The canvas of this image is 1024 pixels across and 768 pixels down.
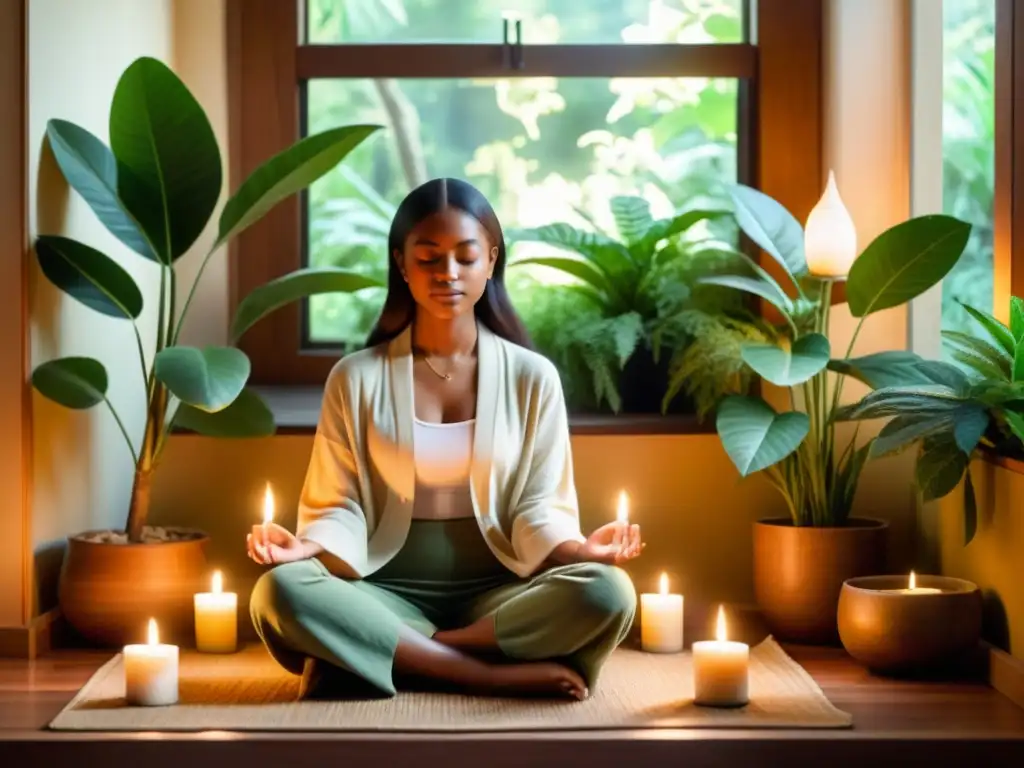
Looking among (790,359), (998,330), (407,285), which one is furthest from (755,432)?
(407,285)

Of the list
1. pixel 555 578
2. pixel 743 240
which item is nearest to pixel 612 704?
→ pixel 555 578

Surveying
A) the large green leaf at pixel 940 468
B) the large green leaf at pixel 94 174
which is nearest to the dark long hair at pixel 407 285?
the large green leaf at pixel 94 174

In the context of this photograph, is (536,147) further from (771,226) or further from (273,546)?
(273,546)

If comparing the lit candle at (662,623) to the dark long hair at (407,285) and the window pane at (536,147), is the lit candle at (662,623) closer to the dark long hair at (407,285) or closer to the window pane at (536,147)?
the dark long hair at (407,285)

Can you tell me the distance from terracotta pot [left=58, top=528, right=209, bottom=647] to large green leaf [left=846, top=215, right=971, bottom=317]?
1.57 m

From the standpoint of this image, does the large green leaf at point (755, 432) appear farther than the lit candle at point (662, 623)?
No

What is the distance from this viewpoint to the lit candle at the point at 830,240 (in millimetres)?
3080

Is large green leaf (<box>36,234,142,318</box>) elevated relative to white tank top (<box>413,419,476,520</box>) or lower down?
elevated

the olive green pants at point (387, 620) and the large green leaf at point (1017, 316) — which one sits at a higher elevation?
the large green leaf at point (1017, 316)

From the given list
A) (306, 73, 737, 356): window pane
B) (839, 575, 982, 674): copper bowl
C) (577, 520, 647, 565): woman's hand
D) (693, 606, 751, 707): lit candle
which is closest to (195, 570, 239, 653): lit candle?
(577, 520, 647, 565): woman's hand

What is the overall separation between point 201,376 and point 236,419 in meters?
0.37

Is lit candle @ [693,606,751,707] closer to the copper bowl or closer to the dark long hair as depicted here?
the copper bowl

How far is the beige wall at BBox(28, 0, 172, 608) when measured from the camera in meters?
3.03

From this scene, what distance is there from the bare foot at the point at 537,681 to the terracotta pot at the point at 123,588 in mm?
819
